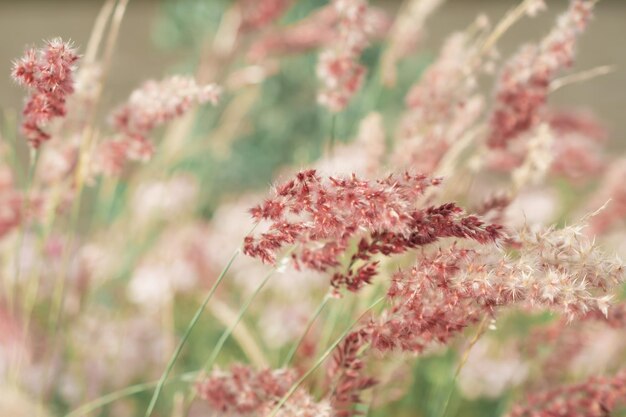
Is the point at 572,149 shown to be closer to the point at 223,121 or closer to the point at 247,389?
the point at 247,389

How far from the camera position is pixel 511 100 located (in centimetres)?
112

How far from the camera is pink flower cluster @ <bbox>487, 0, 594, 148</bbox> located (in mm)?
1077

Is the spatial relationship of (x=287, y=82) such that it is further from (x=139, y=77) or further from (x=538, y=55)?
(x=538, y=55)

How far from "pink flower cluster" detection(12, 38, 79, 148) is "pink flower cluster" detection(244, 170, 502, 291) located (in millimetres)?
227

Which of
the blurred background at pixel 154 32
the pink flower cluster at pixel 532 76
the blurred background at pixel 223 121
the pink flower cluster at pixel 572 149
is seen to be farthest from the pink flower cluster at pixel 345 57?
the blurred background at pixel 154 32

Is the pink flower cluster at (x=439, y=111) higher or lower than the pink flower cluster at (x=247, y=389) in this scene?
higher

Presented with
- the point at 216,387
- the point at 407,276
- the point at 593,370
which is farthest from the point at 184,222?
the point at 407,276

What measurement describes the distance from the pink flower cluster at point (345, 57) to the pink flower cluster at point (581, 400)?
1.38 feet

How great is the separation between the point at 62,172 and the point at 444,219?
62cm

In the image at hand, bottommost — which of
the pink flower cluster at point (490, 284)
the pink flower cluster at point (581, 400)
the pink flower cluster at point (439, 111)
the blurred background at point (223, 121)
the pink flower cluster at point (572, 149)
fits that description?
the pink flower cluster at point (581, 400)

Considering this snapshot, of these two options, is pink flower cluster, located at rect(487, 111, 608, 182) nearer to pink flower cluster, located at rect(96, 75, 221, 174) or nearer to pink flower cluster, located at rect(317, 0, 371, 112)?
pink flower cluster, located at rect(317, 0, 371, 112)

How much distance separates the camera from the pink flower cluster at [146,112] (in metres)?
0.97

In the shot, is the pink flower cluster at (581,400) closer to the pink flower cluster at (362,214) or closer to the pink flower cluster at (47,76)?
the pink flower cluster at (362,214)

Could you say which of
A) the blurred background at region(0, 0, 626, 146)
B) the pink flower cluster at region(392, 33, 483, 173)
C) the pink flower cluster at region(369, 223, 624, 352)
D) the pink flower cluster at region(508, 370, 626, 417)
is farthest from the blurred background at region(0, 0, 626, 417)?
the pink flower cluster at region(369, 223, 624, 352)
